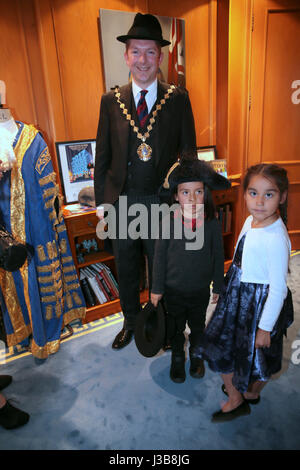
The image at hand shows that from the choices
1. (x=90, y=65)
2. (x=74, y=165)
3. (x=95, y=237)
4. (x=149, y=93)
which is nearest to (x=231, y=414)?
(x=95, y=237)

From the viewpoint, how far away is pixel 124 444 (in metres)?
1.47

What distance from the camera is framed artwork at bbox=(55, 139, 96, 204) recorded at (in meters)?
2.41

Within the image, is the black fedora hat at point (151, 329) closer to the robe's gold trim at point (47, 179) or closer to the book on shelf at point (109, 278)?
the book on shelf at point (109, 278)

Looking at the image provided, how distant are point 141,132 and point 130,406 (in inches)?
60.3

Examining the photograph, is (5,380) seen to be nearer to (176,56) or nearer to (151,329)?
(151,329)

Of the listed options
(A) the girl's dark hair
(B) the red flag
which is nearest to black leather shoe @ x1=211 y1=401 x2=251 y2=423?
(A) the girl's dark hair

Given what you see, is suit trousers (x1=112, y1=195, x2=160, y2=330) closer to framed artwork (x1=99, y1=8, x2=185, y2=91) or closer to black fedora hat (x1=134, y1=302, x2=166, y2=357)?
black fedora hat (x1=134, y1=302, x2=166, y2=357)

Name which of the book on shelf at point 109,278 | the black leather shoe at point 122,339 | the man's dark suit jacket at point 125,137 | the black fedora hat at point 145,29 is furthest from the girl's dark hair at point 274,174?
the book on shelf at point 109,278

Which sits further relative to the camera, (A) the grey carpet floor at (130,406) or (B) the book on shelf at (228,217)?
(B) the book on shelf at (228,217)

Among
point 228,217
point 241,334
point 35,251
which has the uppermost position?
point 35,251

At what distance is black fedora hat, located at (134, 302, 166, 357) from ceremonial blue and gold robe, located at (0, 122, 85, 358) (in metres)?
0.61

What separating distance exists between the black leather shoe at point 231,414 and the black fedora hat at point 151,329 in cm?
44

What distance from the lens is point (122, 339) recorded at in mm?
2184

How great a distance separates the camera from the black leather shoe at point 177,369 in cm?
183
